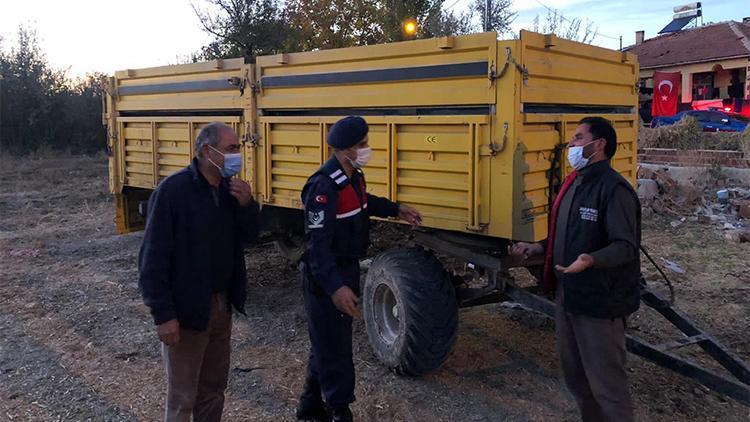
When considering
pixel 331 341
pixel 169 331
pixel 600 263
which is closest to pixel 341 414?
pixel 331 341

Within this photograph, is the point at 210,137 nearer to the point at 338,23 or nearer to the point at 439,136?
the point at 439,136

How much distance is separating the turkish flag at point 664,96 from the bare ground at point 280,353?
544 inches

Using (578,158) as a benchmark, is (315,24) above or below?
above

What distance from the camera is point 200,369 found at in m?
3.28

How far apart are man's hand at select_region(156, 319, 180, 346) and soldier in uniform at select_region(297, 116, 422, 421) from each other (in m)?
0.84

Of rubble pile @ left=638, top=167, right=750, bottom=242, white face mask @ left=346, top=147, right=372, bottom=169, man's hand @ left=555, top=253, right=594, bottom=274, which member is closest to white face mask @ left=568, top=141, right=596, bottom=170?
man's hand @ left=555, top=253, right=594, bottom=274

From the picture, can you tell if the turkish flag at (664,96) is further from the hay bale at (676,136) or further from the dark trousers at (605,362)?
the dark trousers at (605,362)

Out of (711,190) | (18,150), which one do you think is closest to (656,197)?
(711,190)

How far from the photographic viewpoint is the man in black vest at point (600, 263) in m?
3.15

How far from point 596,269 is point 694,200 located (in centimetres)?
852

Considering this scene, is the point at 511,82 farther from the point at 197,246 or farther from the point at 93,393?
the point at 93,393

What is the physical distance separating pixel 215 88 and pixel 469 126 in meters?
3.05

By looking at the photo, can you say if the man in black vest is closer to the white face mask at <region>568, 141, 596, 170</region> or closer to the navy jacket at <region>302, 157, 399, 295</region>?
the white face mask at <region>568, 141, 596, 170</region>

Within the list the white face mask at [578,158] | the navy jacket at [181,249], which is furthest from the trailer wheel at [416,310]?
the navy jacket at [181,249]
